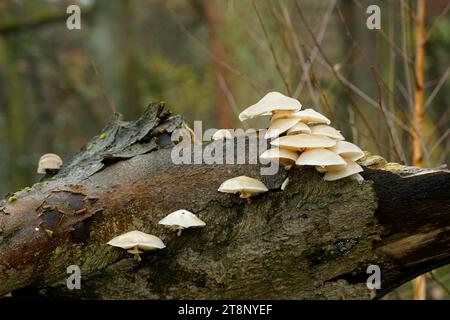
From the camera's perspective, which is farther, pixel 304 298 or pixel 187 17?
pixel 187 17

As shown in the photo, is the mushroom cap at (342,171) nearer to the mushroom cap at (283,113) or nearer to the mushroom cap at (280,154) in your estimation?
the mushroom cap at (280,154)

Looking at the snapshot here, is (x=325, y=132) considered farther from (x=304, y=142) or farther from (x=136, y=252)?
(x=136, y=252)

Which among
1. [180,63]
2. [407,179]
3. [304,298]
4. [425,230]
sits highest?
[180,63]

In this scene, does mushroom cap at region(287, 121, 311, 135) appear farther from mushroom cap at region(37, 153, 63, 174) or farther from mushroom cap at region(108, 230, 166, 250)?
mushroom cap at region(37, 153, 63, 174)

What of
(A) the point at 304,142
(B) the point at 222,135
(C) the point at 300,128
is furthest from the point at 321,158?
(B) the point at 222,135

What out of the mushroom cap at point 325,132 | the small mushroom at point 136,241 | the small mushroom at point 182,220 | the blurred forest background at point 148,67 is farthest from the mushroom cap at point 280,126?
the blurred forest background at point 148,67
